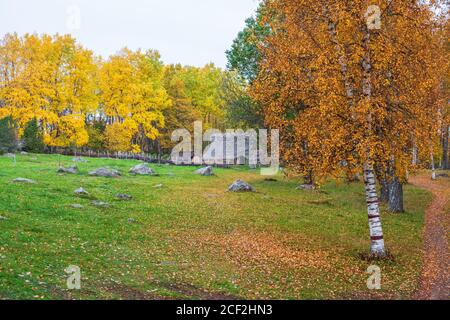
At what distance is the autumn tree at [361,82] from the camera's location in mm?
18484

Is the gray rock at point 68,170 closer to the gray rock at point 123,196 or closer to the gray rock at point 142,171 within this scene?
the gray rock at point 142,171

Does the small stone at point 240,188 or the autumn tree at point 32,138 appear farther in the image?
the autumn tree at point 32,138

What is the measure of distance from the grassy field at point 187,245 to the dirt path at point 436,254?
0.47 metres

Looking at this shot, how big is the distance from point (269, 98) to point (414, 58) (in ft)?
22.2

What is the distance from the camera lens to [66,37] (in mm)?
66938

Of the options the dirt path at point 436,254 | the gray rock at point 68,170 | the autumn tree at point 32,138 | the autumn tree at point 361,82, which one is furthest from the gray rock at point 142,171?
the autumn tree at point 361,82

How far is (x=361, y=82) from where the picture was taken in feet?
64.0

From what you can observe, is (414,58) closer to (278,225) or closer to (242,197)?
(278,225)

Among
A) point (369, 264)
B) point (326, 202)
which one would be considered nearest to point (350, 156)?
point (369, 264)

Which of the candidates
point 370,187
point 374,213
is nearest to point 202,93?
point 370,187

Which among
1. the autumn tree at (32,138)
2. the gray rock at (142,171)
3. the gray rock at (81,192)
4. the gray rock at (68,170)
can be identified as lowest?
the gray rock at (81,192)

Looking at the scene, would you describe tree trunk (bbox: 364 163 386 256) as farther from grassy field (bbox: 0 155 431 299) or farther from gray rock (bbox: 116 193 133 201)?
gray rock (bbox: 116 193 133 201)

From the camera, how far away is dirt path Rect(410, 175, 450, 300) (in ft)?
50.6

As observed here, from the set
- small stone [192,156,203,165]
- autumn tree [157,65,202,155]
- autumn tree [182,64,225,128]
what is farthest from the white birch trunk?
autumn tree [182,64,225,128]
